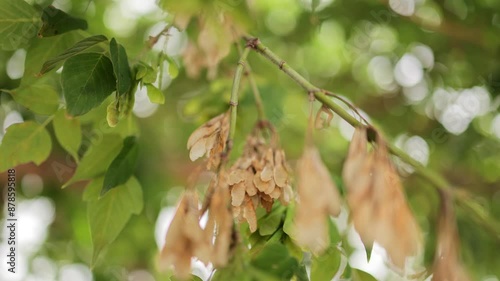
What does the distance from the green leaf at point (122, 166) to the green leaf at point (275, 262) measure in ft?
0.50

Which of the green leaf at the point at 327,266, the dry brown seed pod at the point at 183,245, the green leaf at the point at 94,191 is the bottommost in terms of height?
the green leaf at the point at 327,266

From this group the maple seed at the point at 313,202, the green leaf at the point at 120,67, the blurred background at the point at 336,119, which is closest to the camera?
the maple seed at the point at 313,202

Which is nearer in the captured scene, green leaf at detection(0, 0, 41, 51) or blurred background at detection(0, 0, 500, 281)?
green leaf at detection(0, 0, 41, 51)

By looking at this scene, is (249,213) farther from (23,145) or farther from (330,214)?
(23,145)

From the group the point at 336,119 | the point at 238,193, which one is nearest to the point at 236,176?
the point at 238,193

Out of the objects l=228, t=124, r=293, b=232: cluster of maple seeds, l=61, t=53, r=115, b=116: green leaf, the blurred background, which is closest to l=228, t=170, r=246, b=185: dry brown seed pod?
l=228, t=124, r=293, b=232: cluster of maple seeds

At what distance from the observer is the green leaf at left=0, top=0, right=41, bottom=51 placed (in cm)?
41

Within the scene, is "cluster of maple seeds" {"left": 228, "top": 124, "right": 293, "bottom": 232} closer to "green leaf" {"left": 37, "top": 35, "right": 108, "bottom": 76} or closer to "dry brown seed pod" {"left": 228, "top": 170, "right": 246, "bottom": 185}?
"dry brown seed pod" {"left": 228, "top": 170, "right": 246, "bottom": 185}

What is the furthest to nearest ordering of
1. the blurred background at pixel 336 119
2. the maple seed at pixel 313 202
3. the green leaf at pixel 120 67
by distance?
the blurred background at pixel 336 119, the green leaf at pixel 120 67, the maple seed at pixel 313 202

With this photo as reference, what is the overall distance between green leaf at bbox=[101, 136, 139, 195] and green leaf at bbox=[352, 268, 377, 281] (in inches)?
6.5

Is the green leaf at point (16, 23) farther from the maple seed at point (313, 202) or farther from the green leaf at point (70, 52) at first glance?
the maple seed at point (313, 202)

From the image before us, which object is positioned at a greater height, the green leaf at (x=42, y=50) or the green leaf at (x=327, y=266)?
the green leaf at (x=42, y=50)

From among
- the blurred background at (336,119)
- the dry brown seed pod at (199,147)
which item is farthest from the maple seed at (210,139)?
the blurred background at (336,119)

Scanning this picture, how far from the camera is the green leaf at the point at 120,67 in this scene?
0.36m
